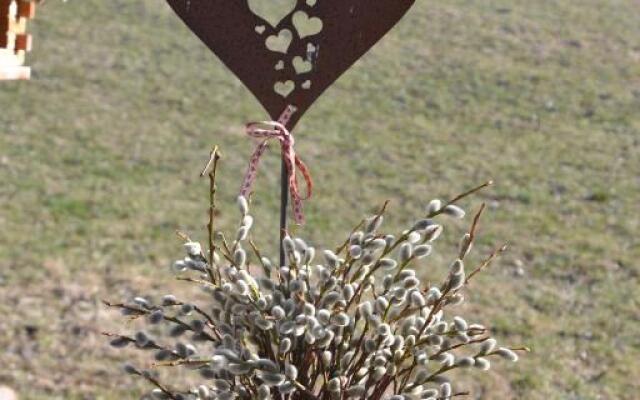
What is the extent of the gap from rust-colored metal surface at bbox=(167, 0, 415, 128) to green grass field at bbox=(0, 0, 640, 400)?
2.77 m

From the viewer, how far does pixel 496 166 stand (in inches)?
279

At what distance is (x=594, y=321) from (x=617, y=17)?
631 cm

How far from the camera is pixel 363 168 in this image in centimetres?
684

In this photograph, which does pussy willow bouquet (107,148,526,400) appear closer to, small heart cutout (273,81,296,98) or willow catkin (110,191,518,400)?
willow catkin (110,191,518,400)

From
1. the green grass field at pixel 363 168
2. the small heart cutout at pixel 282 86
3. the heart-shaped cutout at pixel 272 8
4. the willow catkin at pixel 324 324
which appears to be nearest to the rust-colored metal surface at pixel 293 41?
the small heart cutout at pixel 282 86

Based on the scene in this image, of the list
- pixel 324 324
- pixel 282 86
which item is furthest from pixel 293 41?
pixel 324 324

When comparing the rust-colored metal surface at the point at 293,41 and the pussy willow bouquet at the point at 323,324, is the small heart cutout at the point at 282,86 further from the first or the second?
the pussy willow bouquet at the point at 323,324

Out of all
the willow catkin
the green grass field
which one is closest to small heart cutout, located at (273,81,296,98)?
the willow catkin

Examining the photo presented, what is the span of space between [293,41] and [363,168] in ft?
16.9

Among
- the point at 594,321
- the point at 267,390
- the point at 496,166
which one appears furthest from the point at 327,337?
the point at 496,166

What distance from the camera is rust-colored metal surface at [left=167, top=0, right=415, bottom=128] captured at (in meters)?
1.68

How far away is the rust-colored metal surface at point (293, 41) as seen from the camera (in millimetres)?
1685

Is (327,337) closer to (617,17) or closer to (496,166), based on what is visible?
(496,166)

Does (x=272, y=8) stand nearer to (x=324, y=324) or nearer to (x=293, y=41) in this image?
(x=293, y=41)
